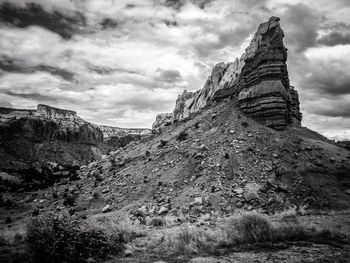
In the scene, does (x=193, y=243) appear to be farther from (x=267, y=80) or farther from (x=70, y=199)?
(x=267, y=80)

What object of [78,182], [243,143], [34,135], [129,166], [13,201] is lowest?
[13,201]

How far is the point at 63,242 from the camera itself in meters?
6.45

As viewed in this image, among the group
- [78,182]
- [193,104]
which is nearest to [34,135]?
[193,104]

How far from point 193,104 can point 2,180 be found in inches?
1377

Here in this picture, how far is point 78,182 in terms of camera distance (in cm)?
2759

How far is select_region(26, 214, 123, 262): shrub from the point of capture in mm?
6262

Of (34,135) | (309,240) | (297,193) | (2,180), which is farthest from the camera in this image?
(34,135)

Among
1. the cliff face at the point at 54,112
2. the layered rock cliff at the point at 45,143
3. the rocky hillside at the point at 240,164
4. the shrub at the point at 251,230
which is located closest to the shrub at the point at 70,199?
the rocky hillside at the point at 240,164

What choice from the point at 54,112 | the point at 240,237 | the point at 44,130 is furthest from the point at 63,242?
the point at 54,112

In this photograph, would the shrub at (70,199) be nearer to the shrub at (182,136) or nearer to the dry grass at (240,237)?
the shrub at (182,136)

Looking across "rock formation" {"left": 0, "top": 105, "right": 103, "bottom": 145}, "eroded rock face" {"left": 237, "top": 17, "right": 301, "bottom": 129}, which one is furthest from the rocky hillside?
"rock formation" {"left": 0, "top": 105, "right": 103, "bottom": 145}

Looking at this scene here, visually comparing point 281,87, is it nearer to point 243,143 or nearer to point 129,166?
point 243,143

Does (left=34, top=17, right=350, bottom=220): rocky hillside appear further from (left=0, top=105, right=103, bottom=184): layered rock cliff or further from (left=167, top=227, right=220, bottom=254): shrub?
(left=0, top=105, right=103, bottom=184): layered rock cliff

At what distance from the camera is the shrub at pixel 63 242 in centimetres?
626
